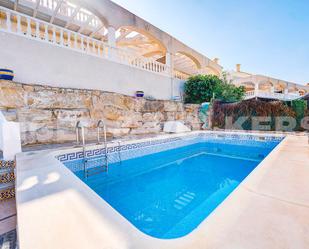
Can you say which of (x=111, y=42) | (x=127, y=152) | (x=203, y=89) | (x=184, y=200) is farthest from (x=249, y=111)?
(x=184, y=200)

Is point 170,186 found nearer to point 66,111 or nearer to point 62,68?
point 66,111

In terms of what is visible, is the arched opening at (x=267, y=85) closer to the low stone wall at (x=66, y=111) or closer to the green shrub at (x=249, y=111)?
the green shrub at (x=249, y=111)

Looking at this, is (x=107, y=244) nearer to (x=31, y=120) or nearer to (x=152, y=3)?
(x=31, y=120)

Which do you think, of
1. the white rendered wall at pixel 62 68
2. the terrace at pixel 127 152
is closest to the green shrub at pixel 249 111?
the terrace at pixel 127 152

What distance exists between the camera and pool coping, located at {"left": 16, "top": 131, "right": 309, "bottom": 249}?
0.82 m

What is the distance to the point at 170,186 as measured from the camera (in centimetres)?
274

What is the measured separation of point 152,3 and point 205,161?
672 cm

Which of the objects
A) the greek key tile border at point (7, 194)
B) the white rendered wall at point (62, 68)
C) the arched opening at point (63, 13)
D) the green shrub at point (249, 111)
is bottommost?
the greek key tile border at point (7, 194)

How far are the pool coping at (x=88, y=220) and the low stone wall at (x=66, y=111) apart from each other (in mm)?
2789

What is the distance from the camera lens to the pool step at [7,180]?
6.38 ft

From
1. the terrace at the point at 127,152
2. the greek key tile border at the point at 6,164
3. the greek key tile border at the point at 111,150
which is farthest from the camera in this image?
the greek key tile border at the point at 111,150

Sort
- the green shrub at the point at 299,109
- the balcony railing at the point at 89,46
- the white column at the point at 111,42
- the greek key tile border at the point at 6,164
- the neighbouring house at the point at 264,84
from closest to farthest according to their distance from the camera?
1. the greek key tile border at the point at 6,164
2. the balcony railing at the point at 89,46
3. the white column at the point at 111,42
4. the green shrub at the point at 299,109
5. the neighbouring house at the point at 264,84

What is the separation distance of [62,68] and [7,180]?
3.67 metres

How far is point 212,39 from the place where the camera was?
34.2 ft
